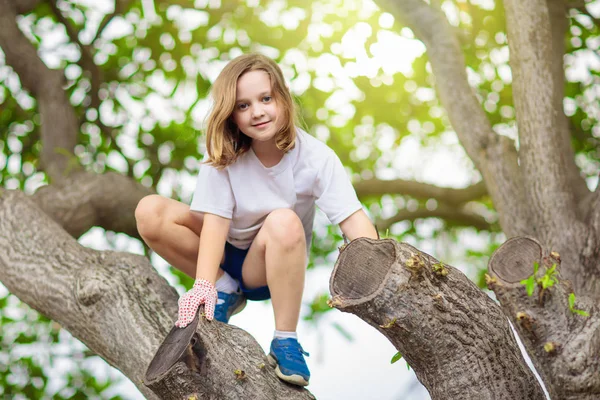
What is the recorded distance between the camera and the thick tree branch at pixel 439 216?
15.2ft

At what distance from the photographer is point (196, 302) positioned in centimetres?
206

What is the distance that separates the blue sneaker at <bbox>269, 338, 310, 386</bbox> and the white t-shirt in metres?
0.42

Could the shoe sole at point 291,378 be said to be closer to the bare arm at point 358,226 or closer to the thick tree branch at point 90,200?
the bare arm at point 358,226

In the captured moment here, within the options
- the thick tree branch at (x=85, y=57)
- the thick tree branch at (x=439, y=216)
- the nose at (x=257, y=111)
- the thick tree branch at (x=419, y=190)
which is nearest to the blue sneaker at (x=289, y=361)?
the nose at (x=257, y=111)

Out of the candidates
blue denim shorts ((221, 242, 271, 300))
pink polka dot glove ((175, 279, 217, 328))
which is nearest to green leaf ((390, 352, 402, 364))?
pink polka dot glove ((175, 279, 217, 328))

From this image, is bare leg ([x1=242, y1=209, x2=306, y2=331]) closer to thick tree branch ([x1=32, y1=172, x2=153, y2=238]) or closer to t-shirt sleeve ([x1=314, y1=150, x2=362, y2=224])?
t-shirt sleeve ([x1=314, y1=150, x2=362, y2=224])

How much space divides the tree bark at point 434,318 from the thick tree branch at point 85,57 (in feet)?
11.1

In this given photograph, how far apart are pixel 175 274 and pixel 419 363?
2.97 m

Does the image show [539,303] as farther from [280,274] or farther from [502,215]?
[502,215]

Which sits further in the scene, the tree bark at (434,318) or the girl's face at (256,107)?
the girl's face at (256,107)

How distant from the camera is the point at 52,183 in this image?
3.96m

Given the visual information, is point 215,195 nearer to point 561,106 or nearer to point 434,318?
point 434,318

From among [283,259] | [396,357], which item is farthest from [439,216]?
[396,357]

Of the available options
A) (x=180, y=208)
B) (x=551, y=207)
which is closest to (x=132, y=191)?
(x=180, y=208)
